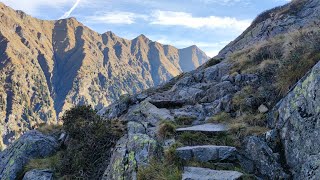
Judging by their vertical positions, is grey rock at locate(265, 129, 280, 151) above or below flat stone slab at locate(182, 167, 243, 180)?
above

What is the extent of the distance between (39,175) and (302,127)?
9.63m

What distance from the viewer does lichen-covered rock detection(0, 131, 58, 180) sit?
14.0m

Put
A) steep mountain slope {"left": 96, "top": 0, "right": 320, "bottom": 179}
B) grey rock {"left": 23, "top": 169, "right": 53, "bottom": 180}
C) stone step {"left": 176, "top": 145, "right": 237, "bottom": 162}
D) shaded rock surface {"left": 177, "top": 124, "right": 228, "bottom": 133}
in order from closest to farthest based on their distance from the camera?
steep mountain slope {"left": 96, "top": 0, "right": 320, "bottom": 179}
stone step {"left": 176, "top": 145, "right": 237, "bottom": 162}
shaded rock surface {"left": 177, "top": 124, "right": 228, "bottom": 133}
grey rock {"left": 23, "top": 169, "right": 53, "bottom": 180}

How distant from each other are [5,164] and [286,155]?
462 inches

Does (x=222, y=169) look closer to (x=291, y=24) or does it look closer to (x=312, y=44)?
(x=312, y=44)

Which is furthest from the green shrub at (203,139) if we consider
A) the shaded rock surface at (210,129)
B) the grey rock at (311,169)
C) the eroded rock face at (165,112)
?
the grey rock at (311,169)

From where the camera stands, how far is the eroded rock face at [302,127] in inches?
350

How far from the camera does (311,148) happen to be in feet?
29.6

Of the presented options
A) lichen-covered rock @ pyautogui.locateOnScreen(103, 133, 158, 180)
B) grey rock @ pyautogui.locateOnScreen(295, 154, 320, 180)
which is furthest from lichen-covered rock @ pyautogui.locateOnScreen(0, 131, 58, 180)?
grey rock @ pyautogui.locateOnScreen(295, 154, 320, 180)

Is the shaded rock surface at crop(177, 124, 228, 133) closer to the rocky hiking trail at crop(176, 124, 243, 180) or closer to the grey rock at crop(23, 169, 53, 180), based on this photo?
the rocky hiking trail at crop(176, 124, 243, 180)

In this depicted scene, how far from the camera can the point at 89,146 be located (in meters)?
13.1

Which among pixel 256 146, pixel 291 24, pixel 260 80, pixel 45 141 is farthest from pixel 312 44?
pixel 291 24

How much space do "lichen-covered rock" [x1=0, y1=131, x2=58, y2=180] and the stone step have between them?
750 centimetres

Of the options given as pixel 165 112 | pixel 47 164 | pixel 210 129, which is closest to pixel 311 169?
pixel 210 129
